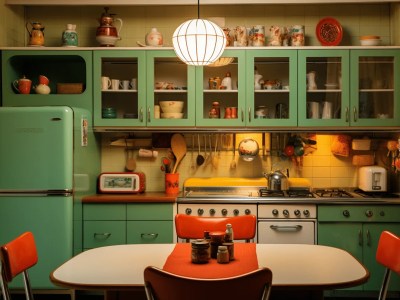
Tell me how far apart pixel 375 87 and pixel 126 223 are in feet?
7.26

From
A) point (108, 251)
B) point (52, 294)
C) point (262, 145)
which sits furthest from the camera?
point (262, 145)

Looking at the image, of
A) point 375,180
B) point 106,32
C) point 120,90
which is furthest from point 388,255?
point 106,32

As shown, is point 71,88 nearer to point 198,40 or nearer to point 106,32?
point 106,32

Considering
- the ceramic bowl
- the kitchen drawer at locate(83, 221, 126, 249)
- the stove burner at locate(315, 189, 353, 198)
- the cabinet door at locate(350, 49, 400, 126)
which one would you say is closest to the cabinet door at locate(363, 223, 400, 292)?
the stove burner at locate(315, 189, 353, 198)

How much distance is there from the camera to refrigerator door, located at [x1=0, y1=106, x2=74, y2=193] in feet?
12.7

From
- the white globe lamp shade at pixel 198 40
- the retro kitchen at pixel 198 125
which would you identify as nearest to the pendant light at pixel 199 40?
the white globe lamp shade at pixel 198 40

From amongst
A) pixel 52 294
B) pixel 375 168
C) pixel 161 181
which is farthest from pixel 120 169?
pixel 375 168

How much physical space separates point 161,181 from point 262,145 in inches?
36.4

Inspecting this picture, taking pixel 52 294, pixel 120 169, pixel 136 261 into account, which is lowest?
pixel 52 294

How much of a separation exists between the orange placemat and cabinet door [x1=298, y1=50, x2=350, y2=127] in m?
1.91

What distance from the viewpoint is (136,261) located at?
7.88 feet

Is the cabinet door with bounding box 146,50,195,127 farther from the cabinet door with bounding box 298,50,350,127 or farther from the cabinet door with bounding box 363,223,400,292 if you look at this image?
the cabinet door with bounding box 363,223,400,292

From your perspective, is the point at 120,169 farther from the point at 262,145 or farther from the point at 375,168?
the point at 375,168

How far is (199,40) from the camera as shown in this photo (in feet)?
9.32
